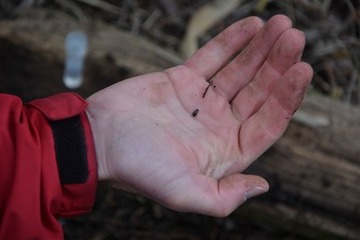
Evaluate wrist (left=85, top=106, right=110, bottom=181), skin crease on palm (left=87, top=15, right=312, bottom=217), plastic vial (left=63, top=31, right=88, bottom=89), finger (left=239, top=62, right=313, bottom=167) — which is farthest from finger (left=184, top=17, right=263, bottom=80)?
plastic vial (left=63, top=31, right=88, bottom=89)

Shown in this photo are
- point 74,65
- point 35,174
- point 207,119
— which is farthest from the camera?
point 74,65

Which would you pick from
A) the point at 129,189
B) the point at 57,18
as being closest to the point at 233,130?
the point at 129,189

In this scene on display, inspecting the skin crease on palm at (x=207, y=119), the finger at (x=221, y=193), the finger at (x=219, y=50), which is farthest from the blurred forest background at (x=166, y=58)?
the finger at (x=219, y=50)

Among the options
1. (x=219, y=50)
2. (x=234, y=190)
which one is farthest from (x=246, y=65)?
(x=234, y=190)

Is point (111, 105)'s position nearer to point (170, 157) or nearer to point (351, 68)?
point (170, 157)

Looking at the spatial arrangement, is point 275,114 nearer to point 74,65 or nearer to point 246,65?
point 246,65

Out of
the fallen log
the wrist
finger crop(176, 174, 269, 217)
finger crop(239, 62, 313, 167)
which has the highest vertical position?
finger crop(239, 62, 313, 167)

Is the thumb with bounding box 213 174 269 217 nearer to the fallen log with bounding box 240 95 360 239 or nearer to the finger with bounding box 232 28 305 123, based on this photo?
the finger with bounding box 232 28 305 123
